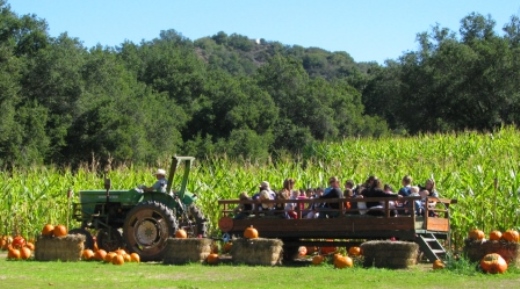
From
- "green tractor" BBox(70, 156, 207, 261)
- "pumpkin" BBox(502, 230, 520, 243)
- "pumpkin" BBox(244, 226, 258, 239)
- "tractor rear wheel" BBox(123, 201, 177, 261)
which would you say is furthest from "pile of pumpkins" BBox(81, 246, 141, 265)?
"pumpkin" BBox(502, 230, 520, 243)

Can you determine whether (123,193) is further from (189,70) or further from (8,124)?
(189,70)

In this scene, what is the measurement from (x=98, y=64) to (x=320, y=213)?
4364 centimetres

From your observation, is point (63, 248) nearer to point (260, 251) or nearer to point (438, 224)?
point (260, 251)

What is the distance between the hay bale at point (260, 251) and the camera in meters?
16.4

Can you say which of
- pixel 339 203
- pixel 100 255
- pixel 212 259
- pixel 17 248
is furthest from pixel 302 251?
pixel 17 248

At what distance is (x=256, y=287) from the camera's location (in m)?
12.6

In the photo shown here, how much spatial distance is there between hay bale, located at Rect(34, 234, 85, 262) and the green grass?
133cm

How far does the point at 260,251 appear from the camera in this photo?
53.8 ft

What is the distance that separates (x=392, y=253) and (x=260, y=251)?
2.50 meters

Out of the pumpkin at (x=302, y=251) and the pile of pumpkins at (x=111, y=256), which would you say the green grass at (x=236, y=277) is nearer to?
the pile of pumpkins at (x=111, y=256)

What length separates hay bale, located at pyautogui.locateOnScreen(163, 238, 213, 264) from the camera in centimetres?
1684

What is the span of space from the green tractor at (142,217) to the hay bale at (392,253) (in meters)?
4.28

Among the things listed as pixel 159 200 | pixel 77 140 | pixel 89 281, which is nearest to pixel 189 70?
pixel 77 140

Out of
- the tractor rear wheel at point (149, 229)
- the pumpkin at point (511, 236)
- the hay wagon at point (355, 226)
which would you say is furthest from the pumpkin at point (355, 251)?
the tractor rear wheel at point (149, 229)
